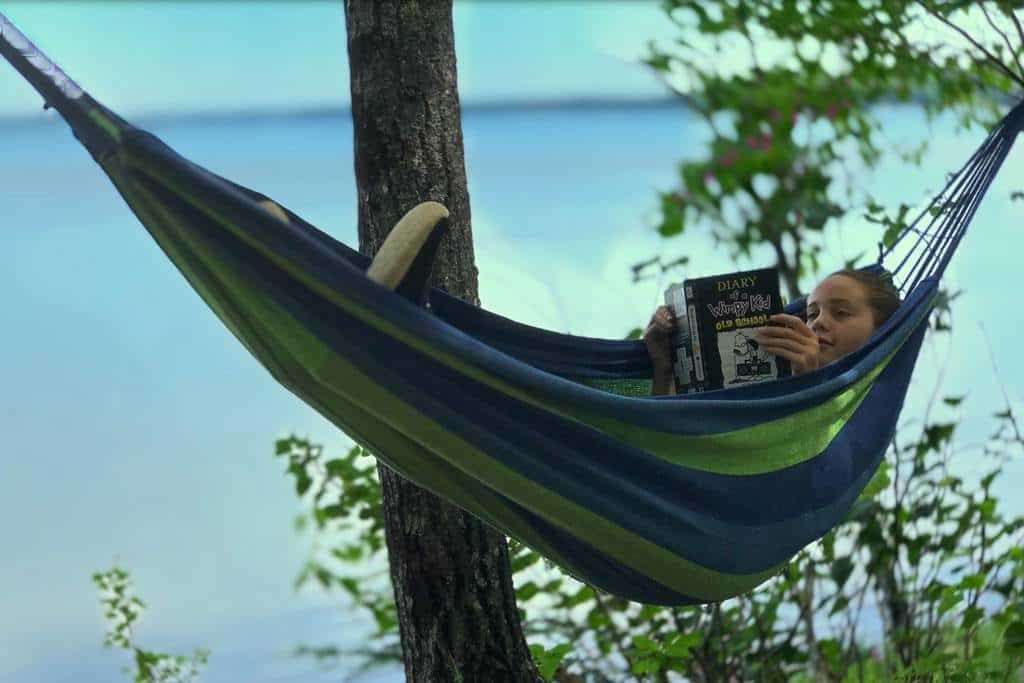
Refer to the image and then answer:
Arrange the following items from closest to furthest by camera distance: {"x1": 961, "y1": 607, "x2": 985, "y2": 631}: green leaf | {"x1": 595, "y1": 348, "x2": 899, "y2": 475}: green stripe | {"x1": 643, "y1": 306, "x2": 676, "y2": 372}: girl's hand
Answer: {"x1": 595, "y1": 348, "x2": 899, "y2": 475}: green stripe
{"x1": 643, "y1": 306, "x2": 676, "y2": 372}: girl's hand
{"x1": 961, "y1": 607, "x2": 985, "y2": 631}: green leaf

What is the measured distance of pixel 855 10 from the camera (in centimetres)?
288

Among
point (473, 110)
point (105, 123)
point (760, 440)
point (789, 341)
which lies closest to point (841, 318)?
point (789, 341)

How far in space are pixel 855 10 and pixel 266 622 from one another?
3.16m

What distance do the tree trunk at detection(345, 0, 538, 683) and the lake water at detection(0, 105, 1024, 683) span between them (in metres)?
0.70

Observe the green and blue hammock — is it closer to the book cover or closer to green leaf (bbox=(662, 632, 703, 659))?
the book cover

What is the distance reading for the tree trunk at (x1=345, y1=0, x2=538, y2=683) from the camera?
6.69 ft

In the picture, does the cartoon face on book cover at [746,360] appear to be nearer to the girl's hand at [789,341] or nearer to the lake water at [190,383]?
the girl's hand at [789,341]

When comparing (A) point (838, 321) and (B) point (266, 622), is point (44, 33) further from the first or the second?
(A) point (838, 321)

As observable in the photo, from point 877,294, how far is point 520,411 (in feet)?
3.09

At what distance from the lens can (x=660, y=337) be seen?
2174 millimetres

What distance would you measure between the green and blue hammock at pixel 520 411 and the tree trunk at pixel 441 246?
26cm

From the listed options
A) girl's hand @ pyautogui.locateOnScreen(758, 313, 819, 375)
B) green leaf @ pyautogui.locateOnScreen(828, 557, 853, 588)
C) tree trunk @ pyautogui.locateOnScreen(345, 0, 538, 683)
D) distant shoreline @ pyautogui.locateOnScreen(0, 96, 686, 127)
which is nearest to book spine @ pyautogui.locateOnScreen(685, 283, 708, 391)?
girl's hand @ pyautogui.locateOnScreen(758, 313, 819, 375)

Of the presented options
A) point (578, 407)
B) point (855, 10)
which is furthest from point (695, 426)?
point (855, 10)

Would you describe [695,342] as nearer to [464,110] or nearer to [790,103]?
[790,103]
